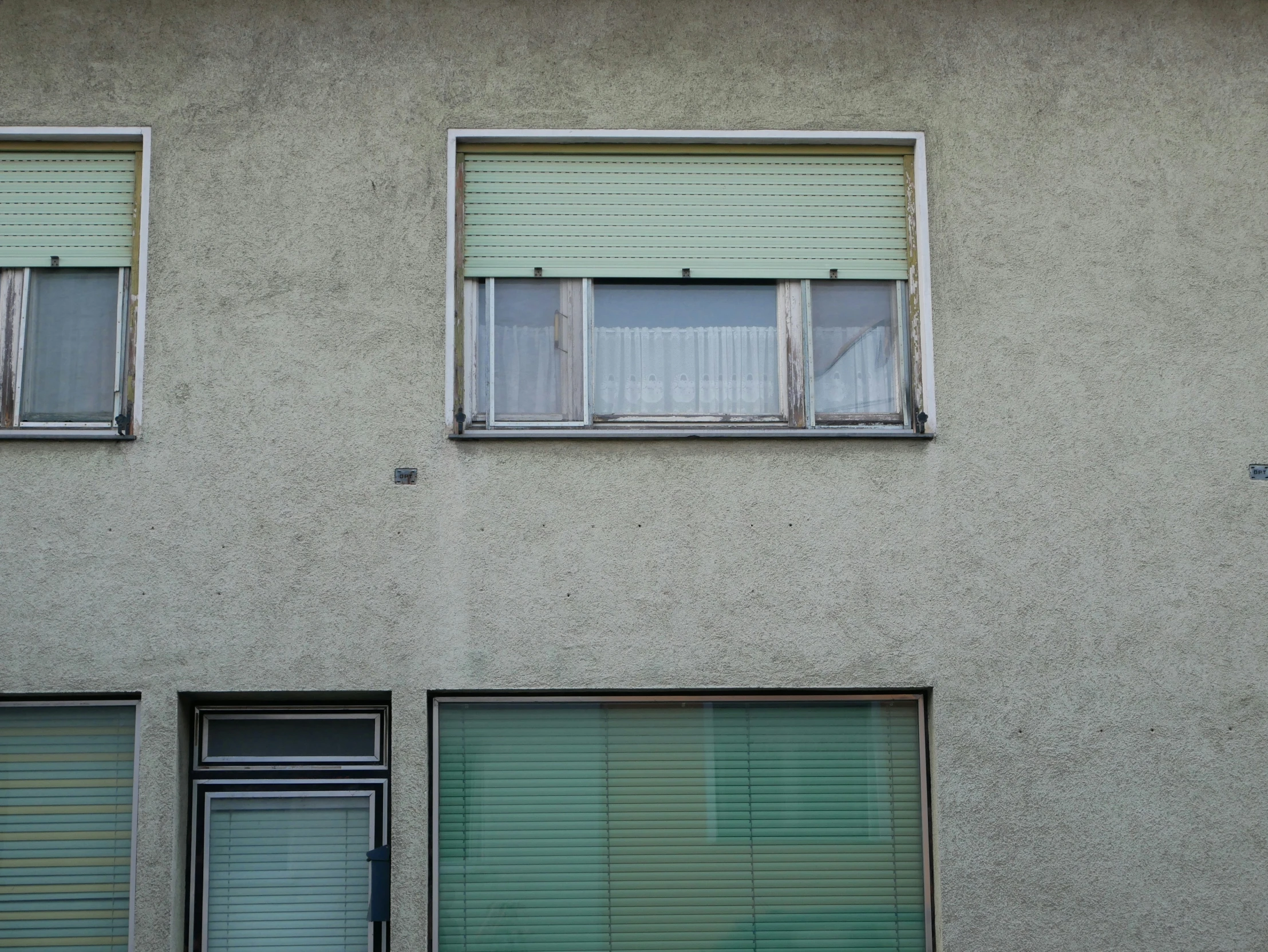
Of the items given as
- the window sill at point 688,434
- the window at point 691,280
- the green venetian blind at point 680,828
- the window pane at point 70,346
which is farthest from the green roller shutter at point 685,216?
the green venetian blind at point 680,828

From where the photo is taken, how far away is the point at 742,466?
268 inches

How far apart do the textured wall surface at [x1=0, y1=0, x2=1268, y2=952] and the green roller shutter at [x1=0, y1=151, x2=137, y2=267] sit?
237mm

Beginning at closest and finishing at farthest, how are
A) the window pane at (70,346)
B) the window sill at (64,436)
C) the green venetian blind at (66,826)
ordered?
the green venetian blind at (66,826), the window sill at (64,436), the window pane at (70,346)

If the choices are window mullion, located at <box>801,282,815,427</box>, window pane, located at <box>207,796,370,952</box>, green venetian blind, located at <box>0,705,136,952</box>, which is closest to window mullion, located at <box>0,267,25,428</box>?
green venetian blind, located at <box>0,705,136,952</box>

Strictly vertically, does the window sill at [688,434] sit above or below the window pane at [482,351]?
below

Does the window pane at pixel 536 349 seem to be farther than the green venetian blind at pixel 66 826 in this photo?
Yes

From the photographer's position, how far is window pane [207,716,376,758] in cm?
688

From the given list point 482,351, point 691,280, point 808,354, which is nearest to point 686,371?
point 691,280

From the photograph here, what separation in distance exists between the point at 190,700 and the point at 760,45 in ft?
14.8

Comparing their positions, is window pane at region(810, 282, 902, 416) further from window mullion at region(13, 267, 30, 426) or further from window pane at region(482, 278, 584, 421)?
window mullion at region(13, 267, 30, 426)

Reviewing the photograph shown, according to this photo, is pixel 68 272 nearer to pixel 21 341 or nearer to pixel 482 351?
pixel 21 341

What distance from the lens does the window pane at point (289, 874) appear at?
6.72 m

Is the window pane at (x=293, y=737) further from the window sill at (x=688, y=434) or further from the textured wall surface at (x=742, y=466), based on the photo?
the window sill at (x=688, y=434)

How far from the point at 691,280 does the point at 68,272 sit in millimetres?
3288
